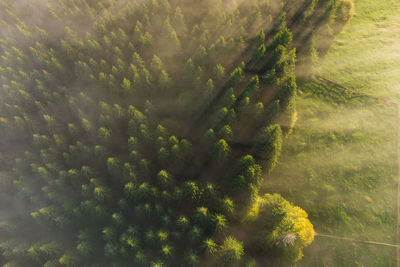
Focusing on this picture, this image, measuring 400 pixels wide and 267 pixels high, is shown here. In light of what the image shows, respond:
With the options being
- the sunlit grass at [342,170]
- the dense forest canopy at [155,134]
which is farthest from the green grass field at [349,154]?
the dense forest canopy at [155,134]

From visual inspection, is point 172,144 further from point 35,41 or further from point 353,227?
point 35,41

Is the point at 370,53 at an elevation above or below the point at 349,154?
above

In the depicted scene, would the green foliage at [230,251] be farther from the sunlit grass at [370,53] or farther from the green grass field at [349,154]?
the sunlit grass at [370,53]

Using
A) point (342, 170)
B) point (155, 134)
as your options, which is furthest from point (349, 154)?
point (155, 134)

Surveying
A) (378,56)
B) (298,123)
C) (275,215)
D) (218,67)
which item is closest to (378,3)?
(378,56)

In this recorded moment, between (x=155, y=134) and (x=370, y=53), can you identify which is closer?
(x=155, y=134)

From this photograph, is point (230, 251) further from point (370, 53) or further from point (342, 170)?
point (370, 53)

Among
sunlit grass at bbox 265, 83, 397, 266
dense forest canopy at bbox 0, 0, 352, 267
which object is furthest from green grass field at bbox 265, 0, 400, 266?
dense forest canopy at bbox 0, 0, 352, 267
